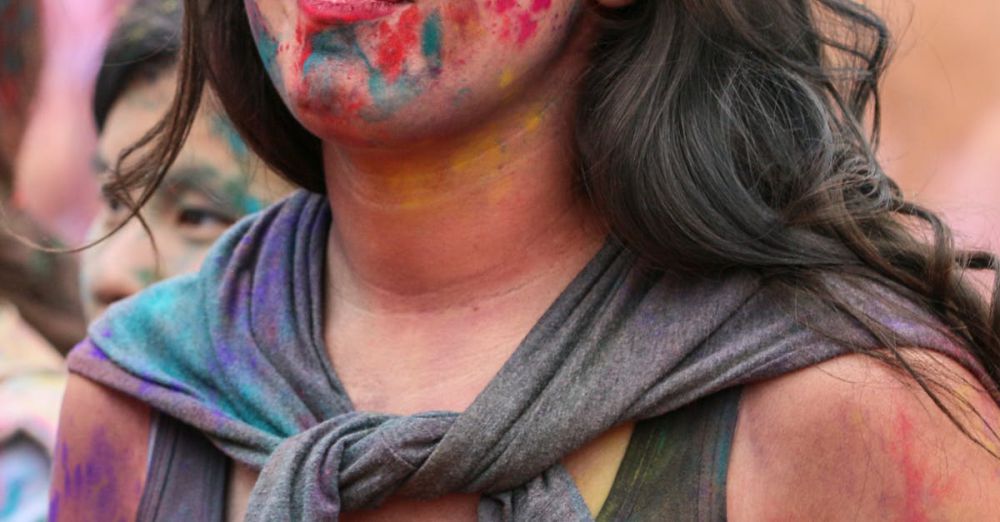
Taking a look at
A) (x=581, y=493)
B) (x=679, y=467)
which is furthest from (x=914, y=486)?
(x=581, y=493)

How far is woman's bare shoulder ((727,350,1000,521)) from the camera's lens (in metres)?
2.01

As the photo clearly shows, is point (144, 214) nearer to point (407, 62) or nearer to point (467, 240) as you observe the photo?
point (467, 240)

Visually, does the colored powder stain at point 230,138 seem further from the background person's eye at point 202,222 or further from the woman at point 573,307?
the woman at point 573,307

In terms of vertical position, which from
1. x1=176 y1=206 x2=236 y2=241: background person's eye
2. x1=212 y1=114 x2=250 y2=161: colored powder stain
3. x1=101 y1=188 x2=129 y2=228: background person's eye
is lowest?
x1=101 y1=188 x2=129 y2=228: background person's eye

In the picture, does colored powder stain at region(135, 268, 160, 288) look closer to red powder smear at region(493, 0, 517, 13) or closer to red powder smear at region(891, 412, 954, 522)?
red powder smear at region(493, 0, 517, 13)

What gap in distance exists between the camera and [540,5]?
2238 millimetres

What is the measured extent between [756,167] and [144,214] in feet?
7.43

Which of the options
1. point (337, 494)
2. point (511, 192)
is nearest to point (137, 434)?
point (337, 494)

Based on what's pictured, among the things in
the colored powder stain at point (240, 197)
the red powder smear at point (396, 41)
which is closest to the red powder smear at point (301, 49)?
the red powder smear at point (396, 41)

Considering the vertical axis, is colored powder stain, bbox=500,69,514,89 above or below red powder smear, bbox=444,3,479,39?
below

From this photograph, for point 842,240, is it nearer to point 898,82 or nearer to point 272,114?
point 272,114

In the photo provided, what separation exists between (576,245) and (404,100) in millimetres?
350

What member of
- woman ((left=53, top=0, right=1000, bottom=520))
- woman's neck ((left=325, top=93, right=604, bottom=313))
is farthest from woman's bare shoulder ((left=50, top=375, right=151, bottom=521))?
woman's neck ((left=325, top=93, right=604, bottom=313))

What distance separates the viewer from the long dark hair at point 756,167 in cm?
216
